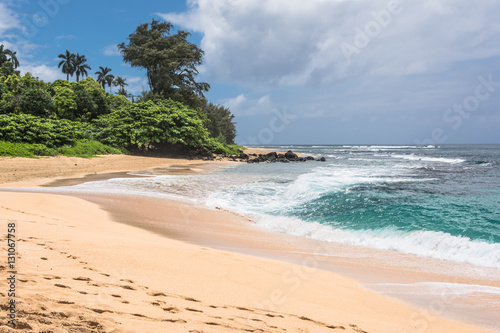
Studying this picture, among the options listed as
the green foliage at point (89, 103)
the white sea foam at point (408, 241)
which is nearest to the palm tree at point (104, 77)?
the green foliage at point (89, 103)

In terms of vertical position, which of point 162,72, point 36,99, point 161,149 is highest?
point 162,72

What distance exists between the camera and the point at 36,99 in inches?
1048

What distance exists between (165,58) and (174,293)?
130 feet

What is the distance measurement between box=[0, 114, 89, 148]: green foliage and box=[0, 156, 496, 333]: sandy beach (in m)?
16.1

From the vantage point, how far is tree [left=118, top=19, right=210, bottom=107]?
128 feet

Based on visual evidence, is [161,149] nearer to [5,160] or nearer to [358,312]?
[5,160]

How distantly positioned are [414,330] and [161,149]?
32.8 m

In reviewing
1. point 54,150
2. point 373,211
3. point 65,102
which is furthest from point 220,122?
point 373,211

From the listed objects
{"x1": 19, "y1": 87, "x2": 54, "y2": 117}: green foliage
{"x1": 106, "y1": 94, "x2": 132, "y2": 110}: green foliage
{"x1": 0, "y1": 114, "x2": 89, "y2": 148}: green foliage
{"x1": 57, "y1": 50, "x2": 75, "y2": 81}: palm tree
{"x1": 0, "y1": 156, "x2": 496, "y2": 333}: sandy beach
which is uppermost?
{"x1": 57, "y1": 50, "x2": 75, "y2": 81}: palm tree

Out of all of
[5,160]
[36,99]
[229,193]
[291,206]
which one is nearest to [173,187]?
[229,193]

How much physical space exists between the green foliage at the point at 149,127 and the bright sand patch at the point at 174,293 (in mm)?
25812

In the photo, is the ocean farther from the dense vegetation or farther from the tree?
the tree

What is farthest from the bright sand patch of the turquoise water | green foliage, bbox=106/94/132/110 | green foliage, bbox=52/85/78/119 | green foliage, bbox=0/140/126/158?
green foliage, bbox=106/94/132/110

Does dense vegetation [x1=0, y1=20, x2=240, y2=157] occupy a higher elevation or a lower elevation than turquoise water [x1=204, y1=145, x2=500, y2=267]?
higher
